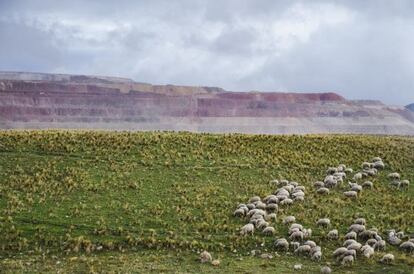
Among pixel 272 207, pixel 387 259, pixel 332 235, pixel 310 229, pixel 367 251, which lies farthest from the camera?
pixel 272 207

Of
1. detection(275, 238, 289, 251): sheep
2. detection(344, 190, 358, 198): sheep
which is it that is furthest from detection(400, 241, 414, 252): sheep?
detection(344, 190, 358, 198): sheep

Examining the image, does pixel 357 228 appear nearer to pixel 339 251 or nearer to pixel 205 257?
pixel 339 251

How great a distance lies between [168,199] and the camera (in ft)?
139

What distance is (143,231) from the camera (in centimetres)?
3588

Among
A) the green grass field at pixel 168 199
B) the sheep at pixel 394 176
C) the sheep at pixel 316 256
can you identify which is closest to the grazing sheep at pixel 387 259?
the green grass field at pixel 168 199

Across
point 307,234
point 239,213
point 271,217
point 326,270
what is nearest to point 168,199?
point 239,213

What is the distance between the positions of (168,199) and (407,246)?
16.0 m

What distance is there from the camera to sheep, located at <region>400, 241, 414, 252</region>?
109ft

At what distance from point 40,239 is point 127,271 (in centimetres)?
743

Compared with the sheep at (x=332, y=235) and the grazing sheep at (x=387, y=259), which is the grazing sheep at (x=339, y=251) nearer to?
the grazing sheep at (x=387, y=259)

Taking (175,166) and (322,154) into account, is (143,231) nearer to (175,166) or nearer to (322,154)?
(175,166)

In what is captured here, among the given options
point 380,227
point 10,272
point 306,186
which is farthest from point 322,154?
point 10,272

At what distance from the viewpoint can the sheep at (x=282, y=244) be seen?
33156 mm

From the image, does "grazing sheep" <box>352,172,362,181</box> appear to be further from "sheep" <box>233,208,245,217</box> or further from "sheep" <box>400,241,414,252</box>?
"sheep" <box>400,241,414,252</box>
